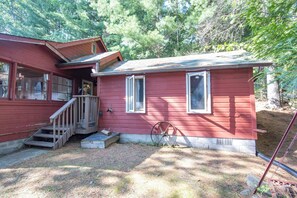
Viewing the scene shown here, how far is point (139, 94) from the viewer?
6.66 m

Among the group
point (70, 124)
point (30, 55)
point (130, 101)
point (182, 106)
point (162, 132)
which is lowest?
point (162, 132)

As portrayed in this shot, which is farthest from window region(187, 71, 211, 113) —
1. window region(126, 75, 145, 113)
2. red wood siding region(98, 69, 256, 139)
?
window region(126, 75, 145, 113)

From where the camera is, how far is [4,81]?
5.28 metres

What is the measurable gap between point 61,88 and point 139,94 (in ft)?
12.1

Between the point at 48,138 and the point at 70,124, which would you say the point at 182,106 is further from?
the point at 48,138

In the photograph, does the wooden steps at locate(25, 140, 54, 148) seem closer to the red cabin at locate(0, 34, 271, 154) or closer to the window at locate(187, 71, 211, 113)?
the red cabin at locate(0, 34, 271, 154)

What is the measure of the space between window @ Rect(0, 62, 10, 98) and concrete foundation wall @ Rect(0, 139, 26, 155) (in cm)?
142

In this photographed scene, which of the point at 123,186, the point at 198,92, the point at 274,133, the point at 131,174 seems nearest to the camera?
the point at 123,186

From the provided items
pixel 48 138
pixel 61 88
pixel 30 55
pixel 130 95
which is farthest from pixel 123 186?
pixel 61 88

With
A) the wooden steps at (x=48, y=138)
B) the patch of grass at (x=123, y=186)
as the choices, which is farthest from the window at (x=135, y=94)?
the patch of grass at (x=123, y=186)

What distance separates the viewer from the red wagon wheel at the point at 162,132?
20.2ft

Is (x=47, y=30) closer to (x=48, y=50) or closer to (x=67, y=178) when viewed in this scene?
(x=48, y=50)

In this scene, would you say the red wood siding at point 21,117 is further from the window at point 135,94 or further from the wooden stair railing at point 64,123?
the window at point 135,94

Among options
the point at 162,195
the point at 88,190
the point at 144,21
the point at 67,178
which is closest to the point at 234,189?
the point at 162,195
